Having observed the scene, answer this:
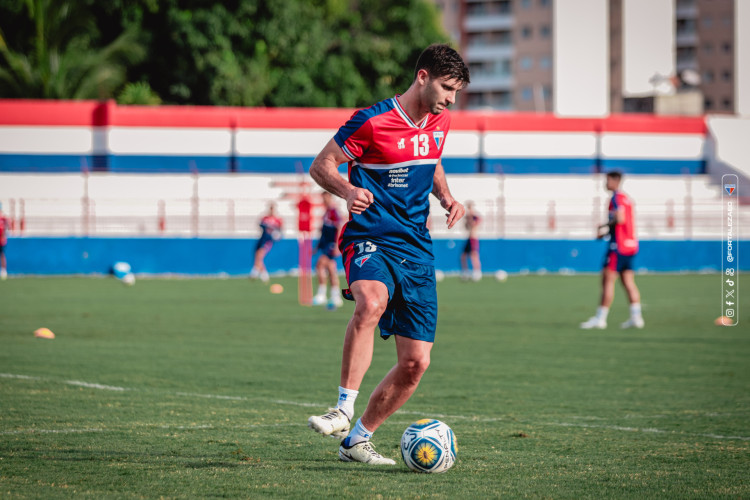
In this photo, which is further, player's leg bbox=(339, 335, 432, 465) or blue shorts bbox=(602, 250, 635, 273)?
blue shorts bbox=(602, 250, 635, 273)

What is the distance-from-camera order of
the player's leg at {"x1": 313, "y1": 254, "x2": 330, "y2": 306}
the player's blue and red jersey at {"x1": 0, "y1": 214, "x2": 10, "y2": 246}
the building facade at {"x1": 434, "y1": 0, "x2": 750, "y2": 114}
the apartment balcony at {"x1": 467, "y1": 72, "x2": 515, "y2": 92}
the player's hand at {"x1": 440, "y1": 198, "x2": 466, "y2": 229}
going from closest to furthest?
the player's hand at {"x1": 440, "y1": 198, "x2": 466, "y2": 229}, the player's leg at {"x1": 313, "y1": 254, "x2": 330, "y2": 306}, the player's blue and red jersey at {"x1": 0, "y1": 214, "x2": 10, "y2": 246}, the building facade at {"x1": 434, "y1": 0, "x2": 750, "y2": 114}, the apartment balcony at {"x1": 467, "y1": 72, "x2": 515, "y2": 92}

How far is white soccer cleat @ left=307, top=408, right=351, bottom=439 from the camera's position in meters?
5.44

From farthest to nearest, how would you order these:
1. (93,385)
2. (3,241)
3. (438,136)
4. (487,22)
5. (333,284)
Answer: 1. (487,22)
2. (3,241)
3. (333,284)
4. (93,385)
5. (438,136)

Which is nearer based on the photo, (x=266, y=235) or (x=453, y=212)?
(x=453, y=212)

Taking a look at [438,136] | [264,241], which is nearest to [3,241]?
[264,241]

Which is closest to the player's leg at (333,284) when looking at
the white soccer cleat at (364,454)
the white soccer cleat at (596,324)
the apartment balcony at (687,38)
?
the white soccer cleat at (596,324)

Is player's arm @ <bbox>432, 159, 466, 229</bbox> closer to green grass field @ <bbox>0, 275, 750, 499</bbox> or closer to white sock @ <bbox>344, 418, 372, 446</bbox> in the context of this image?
white sock @ <bbox>344, 418, 372, 446</bbox>

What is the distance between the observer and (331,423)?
18.0ft

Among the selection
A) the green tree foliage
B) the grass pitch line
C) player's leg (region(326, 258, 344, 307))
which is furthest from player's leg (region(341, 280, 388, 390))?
the green tree foliage

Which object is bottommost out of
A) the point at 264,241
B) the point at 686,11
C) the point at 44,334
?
the point at 44,334

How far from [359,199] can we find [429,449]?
1.36 meters

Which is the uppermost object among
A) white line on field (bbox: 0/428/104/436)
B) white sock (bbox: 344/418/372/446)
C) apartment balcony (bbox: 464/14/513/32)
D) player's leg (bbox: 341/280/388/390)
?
apartment balcony (bbox: 464/14/513/32)

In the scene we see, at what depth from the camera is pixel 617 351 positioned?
1248cm

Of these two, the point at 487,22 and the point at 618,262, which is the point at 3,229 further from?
the point at 487,22
